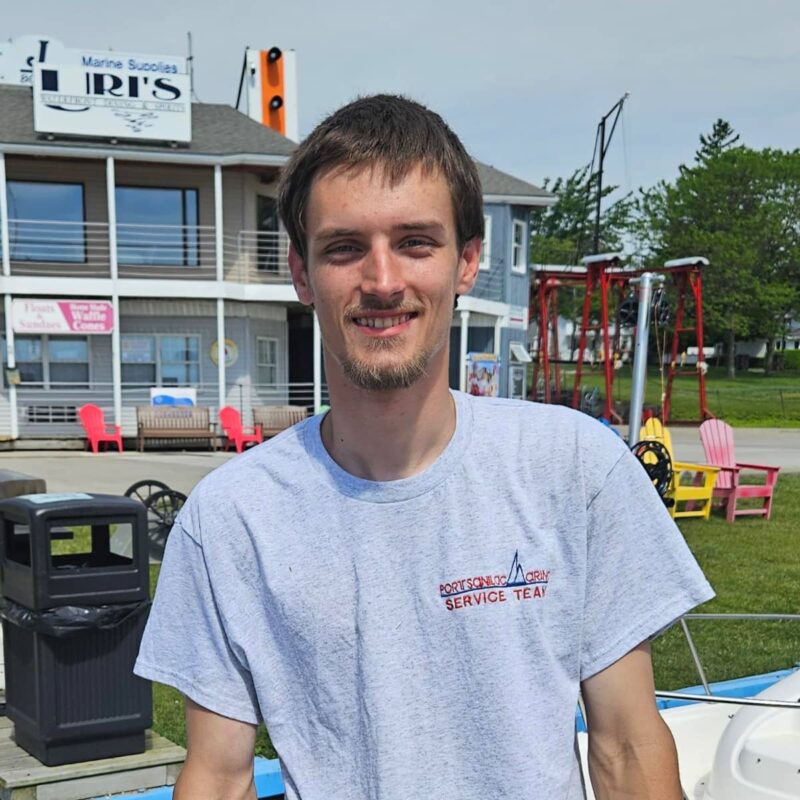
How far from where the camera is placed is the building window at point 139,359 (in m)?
22.6

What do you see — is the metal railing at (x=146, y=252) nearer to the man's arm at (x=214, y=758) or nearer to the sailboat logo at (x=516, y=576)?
the man's arm at (x=214, y=758)

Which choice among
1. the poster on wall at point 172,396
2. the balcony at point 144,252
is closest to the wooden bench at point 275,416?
the poster on wall at point 172,396

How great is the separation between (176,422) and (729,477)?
13031 mm

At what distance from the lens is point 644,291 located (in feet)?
38.2

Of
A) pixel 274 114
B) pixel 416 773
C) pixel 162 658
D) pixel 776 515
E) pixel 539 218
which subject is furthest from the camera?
pixel 539 218

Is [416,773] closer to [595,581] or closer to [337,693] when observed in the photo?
[337,693]

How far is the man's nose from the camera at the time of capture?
1.57m

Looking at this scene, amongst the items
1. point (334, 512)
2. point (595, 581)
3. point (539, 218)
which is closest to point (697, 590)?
point (595, 581)

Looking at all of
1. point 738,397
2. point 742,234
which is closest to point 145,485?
point 738,397

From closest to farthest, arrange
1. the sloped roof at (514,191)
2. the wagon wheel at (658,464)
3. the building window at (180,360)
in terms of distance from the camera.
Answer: the wagon wheel at (658,464), the building window at (180,360), the sloped roof at (514,191)

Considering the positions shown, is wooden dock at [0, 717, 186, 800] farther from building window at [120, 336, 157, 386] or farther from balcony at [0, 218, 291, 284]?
balcony at [0, 218, 291, 284]

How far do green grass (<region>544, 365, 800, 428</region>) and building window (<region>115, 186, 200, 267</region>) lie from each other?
14394 mm

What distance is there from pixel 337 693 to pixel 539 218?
57519mm

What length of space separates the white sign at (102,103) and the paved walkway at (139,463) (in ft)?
24.0
